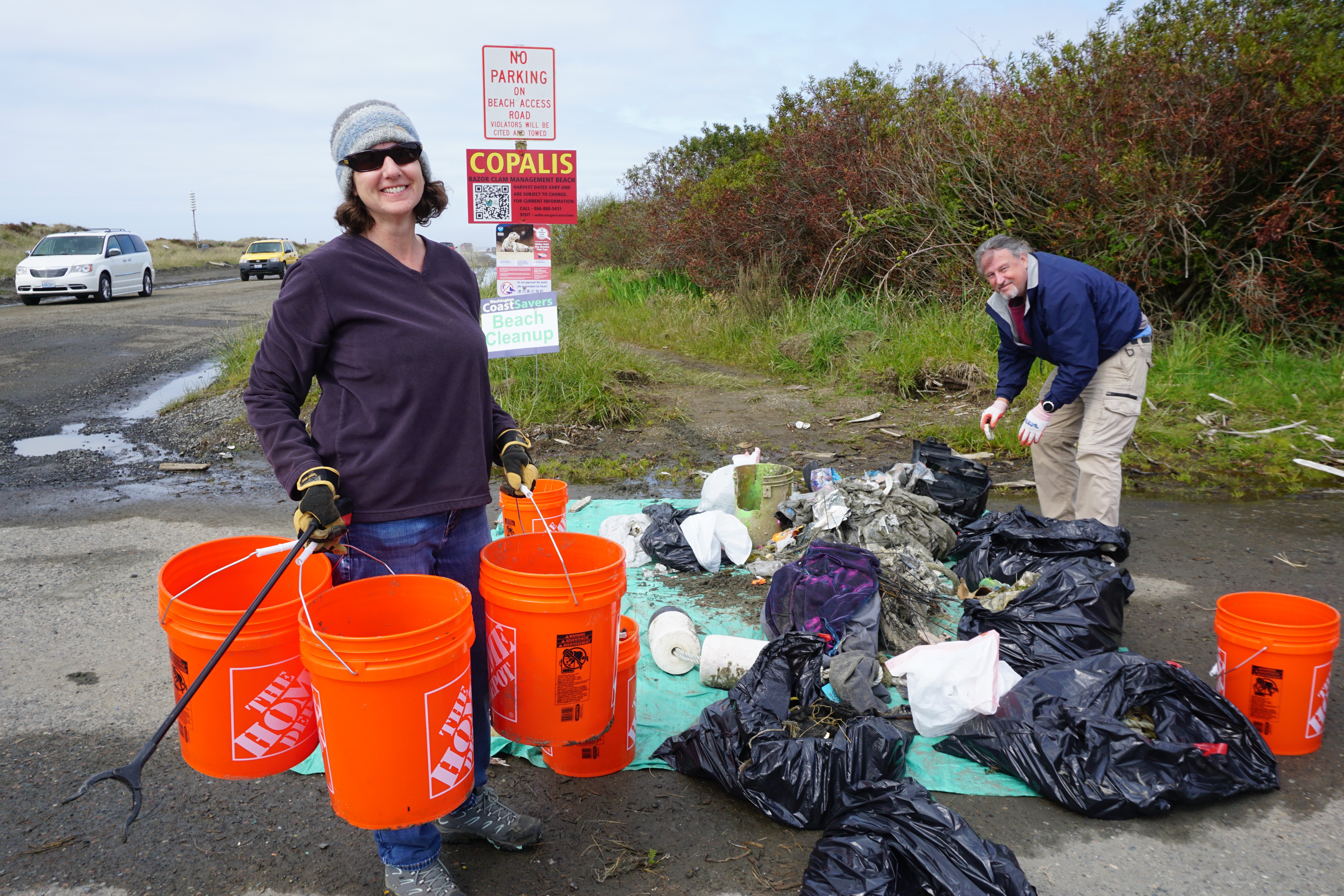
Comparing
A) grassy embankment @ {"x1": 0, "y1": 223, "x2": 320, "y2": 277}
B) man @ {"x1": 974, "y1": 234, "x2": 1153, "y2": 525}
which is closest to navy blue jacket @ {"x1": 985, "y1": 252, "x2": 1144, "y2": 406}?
man @ {"x1": 974, "y1": 234, "x2": 1153, "y2": 525}

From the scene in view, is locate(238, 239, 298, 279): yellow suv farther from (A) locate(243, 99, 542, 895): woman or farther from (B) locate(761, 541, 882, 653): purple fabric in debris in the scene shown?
(A) locate(243, 99, 542, 895): woman

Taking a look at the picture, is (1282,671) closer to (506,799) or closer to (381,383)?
(506,799)

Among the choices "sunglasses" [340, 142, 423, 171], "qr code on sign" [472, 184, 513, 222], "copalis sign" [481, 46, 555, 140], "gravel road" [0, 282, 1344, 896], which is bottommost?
"gravel road" [0, 282, 1344, 896]

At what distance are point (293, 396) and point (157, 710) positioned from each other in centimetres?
184

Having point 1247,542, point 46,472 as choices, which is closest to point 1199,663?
point 1247,542

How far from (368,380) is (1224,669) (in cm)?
310

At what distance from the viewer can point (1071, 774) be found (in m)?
2.67

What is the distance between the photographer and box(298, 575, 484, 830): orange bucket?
180 cm

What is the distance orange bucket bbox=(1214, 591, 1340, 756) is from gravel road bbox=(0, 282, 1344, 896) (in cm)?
11

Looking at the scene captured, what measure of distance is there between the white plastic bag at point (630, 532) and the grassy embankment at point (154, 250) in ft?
87.5

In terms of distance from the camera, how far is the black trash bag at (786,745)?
2.57 m

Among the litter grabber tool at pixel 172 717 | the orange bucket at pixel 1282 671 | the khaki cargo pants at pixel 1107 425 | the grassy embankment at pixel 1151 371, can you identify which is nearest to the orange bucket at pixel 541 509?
the litter grabber tool at pixel 172 717

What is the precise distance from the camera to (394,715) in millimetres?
1832

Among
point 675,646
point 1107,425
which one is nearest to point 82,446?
point 675,646
